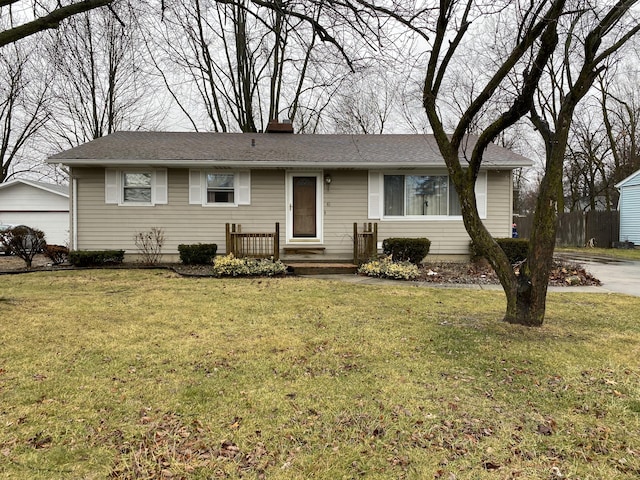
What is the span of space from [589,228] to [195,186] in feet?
64.5

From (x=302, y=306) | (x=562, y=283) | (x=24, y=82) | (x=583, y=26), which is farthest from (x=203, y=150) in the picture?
(x=24, y=82)

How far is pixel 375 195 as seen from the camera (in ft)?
34.8

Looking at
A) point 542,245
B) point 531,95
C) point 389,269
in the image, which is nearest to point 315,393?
point 542,245

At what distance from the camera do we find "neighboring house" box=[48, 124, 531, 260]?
33.5 ft

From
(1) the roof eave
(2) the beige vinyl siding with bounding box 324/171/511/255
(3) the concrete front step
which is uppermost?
(1) the roof eave

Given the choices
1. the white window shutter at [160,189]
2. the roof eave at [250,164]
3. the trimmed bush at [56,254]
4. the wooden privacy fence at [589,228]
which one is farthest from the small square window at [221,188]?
the wooden privacy fence at [589,228]

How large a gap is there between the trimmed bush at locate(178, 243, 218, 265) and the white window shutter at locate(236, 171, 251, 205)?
4.79ft

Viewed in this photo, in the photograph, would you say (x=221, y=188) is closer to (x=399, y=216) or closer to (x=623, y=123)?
(x=399, y=216)

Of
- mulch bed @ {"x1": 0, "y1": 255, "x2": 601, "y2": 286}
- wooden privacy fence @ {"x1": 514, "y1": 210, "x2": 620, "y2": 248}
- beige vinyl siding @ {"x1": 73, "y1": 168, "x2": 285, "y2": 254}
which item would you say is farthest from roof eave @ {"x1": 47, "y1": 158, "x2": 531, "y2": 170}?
wooden privacy fence @ {"x1": 514, "y1": 210, "x2": 620, "y2": 248}

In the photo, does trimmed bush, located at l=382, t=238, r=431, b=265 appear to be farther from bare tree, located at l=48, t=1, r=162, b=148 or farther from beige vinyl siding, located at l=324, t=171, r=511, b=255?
bare tree, located at l=48, t=1, r=162, b=148

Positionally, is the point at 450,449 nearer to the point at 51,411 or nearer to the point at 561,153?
the point at 51,411

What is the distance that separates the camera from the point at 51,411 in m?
2.69

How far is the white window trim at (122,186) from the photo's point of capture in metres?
10.2

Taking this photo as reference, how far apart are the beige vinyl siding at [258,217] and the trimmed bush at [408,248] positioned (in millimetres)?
881
